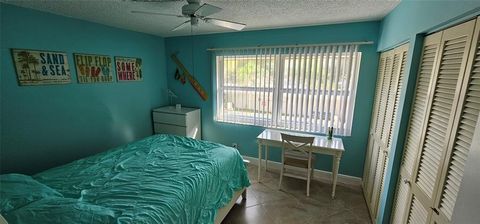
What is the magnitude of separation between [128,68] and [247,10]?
7.09ft

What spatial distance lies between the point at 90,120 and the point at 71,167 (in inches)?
36.8

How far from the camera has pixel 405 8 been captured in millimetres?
1662

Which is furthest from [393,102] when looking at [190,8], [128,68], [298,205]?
[128,68]

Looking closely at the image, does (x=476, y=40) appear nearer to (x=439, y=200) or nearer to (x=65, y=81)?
(x=439, y=200)

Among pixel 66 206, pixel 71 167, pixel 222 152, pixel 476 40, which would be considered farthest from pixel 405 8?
pixel 71 167

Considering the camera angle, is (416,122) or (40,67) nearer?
(416,122)

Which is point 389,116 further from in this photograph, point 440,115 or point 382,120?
point 440,115

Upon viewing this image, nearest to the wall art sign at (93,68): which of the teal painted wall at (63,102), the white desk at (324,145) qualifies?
the teal painted wall at (63,102)

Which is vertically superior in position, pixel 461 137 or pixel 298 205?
pixel 461 137

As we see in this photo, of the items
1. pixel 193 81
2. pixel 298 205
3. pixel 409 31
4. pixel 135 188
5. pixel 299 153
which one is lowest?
pixel 298 205

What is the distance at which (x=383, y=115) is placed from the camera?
212 cm

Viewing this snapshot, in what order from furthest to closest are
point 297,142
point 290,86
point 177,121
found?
point 177,121 < point 290,86 < point 297,142

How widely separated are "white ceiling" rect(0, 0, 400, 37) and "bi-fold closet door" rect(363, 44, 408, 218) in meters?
0.56

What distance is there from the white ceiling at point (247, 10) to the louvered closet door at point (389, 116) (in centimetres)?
55
